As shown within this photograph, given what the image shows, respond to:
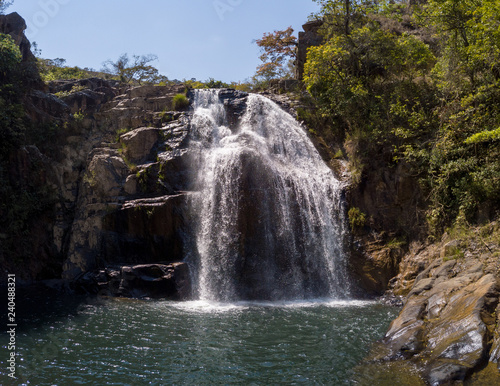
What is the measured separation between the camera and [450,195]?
15.5 meters

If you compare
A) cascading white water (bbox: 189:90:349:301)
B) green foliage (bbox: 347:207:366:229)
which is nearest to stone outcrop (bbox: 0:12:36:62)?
cascading white water (bbox: 189:90:349:301)

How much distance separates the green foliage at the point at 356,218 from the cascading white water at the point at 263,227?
0.45 metres

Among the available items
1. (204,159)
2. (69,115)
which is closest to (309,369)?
(204,159)

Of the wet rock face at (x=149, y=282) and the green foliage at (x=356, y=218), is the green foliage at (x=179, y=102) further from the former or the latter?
the green foliage at (x=356, y=218)

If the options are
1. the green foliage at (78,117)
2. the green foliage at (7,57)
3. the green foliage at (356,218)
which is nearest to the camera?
the green foliage at (356,218)

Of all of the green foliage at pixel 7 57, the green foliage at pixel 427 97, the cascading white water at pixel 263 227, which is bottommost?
the cascading white water at pixel 263 227

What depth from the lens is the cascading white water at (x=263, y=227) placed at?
15.9 meters

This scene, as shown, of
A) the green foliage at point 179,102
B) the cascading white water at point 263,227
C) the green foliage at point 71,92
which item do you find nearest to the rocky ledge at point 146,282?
the cascading white water at point 263,227

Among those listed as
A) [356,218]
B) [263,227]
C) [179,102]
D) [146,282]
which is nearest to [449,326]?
[356,218]

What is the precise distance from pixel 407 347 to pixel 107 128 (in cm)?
1875

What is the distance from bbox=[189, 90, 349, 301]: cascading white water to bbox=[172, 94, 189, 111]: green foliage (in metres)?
4.00

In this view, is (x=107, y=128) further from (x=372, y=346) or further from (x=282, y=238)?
(x=372, y=346)

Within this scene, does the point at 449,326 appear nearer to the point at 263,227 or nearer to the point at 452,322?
the point at 452,322

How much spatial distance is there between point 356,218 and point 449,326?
9.05 meters
